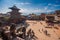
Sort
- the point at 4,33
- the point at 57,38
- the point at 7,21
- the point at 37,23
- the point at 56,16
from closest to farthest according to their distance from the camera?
the point at 4,33
the point at 7,21
the point at 57,38
the point at 56,16
the point at 37,23

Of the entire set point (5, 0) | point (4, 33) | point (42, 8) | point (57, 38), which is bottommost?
point (57, 38)

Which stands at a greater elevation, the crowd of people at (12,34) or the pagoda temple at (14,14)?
the pagoda temple at (14,14)

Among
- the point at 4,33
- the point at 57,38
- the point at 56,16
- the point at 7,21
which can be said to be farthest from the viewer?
the point at 56,16

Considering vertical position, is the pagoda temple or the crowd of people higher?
the pagoda temple

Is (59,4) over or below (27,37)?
over

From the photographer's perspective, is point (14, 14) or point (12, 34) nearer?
point (12, 34)

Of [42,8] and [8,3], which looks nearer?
[8,3]

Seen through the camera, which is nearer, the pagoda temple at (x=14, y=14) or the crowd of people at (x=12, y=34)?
the crowd of people at (x=12, y=34)

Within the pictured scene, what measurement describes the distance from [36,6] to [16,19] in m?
0.52

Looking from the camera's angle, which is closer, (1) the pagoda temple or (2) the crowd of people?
(2) the crowd of people

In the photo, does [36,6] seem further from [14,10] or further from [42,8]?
[14,10]

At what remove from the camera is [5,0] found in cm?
285

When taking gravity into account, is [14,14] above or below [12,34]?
above

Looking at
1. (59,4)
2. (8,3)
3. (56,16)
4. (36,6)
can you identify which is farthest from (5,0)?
(56,16)
